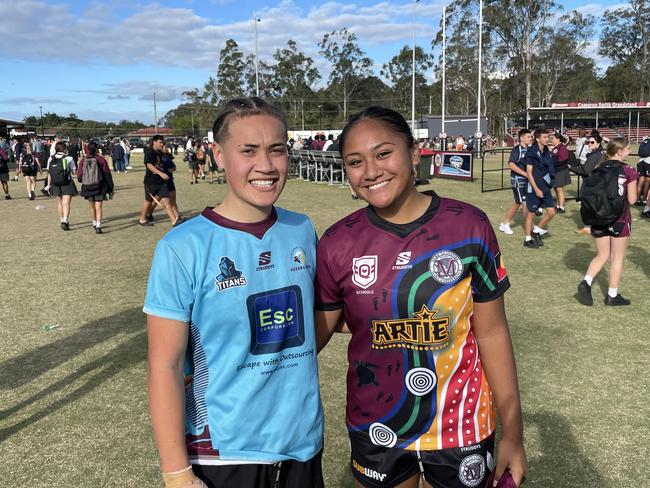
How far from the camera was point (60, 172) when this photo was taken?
1084cm

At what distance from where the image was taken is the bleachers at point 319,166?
19312 millimetres

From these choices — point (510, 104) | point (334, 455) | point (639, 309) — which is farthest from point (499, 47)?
point (334, 455)

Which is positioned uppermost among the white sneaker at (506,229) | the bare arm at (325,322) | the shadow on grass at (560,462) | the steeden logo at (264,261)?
the steeden logo at (264,261)

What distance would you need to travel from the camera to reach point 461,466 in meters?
1.76

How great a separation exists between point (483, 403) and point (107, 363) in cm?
391

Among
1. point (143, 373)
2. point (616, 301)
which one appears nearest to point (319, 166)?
point (616, 301)

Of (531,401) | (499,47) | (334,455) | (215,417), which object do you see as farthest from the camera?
(499,47)

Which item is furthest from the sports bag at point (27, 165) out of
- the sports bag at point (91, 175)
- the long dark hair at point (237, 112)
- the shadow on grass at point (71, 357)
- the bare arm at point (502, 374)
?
the bare arm at point (502, 374)

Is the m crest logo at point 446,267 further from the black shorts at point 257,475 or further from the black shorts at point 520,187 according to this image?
the black shorts at point 520,187

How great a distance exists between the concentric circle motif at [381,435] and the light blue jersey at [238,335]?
0.74 ft

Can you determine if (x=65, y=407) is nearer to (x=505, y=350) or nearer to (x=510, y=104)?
(x=505, y=350)

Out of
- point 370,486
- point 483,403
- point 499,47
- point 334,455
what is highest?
point 499,47

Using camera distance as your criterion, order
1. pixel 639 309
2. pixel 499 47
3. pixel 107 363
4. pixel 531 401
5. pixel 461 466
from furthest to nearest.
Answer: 1. pixel 499 47
2. pixel 639 309
3. pixel 107 363
4. pixel 531 401
5. pixel 461 466

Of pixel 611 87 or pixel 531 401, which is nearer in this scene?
pixel 531 401
